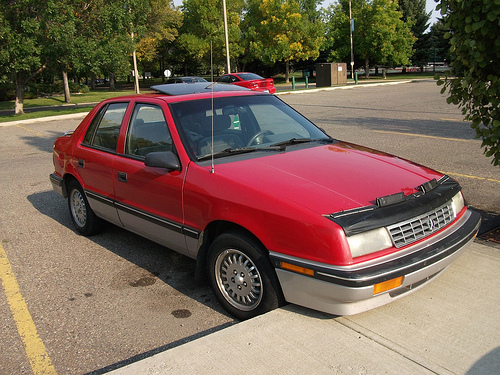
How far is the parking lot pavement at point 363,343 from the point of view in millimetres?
2838

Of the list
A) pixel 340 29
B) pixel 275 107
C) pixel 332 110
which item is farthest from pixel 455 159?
pixel 340 29

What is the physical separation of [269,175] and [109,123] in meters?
2.31

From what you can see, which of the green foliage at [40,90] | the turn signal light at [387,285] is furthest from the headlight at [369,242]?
the green foliage at [40,90]

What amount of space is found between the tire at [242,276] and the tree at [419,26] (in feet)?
209

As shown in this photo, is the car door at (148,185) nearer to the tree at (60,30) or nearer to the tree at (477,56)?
the tree at (477,56)

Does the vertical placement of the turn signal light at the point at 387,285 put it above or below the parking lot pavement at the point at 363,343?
above

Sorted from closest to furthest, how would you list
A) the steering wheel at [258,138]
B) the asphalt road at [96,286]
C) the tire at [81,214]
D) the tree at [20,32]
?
the asphalt road at [96,286] → the steering wheel at [258,138] → the tire at [81,214] → the tree at [20,32]

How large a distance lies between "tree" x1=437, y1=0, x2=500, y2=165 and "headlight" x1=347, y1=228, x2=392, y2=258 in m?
2.01

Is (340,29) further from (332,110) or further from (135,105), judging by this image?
(135,105)

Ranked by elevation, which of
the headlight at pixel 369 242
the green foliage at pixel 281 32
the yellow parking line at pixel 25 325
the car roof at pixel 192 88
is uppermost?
the green foliage at pixel 281 32

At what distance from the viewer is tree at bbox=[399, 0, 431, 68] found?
202 feet

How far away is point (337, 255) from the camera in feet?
9.79

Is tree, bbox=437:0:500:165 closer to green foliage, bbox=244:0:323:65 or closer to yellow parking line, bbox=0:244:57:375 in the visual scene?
yellow parking line, bbox=0:244:57:375

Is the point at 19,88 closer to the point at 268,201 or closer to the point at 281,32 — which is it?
the point at 268,201
